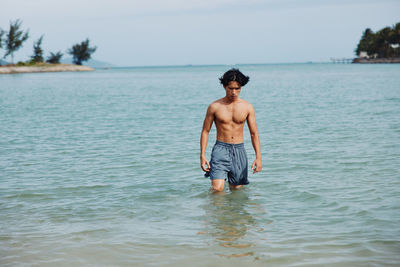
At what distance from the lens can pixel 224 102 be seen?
6.83m

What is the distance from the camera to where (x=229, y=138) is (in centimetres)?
696

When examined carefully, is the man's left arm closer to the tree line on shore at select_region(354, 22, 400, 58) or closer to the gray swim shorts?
the gray swim shorts

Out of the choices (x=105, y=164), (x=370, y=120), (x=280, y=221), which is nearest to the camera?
(x=280, y=221)

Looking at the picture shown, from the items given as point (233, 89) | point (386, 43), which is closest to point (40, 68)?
point (386, 43)

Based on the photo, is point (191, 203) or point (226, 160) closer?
point (226, 160)

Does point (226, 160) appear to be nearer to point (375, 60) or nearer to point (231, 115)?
point (231, 115)

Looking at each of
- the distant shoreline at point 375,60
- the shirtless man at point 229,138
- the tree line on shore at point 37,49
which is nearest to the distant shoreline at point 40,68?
the tree line on shore at point 37,49

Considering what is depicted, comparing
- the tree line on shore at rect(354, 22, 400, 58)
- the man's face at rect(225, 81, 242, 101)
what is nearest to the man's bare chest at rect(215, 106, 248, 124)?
the man's face at rect(225, 81, 242, 101)

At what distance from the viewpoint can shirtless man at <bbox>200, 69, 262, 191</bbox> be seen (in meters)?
6.77

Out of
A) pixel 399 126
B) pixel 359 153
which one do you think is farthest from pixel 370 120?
pixel 359 153

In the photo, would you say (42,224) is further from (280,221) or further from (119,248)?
(280,221)

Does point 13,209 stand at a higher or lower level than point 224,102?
lower

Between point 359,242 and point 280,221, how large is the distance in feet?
3.74

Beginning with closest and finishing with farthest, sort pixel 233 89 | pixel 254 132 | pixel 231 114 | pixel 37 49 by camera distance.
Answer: pixel 233 89 → pixel 231 114 → pixel 254 132 → pixel 37 49
